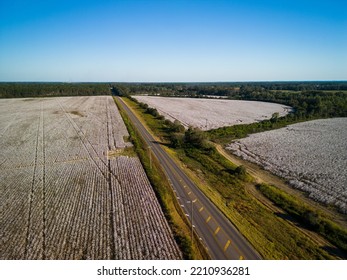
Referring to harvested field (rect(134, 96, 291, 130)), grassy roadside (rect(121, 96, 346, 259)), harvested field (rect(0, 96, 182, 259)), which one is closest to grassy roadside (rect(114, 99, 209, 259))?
harvested field (rect(0, 96, 182, 259))

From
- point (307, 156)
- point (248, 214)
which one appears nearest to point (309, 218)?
point (248, 214)

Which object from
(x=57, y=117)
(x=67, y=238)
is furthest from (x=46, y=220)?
(x=57, y=117)

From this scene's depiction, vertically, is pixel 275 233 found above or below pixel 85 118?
below

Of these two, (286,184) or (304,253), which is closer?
(304,253)

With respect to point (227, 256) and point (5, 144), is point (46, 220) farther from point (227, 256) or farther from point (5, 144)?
point (5, 144)

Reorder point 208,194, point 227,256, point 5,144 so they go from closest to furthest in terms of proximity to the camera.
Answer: point 227,256 → point 208,194 → point 5,144

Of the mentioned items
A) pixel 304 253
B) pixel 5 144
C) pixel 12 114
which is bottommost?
pixel 304 253
